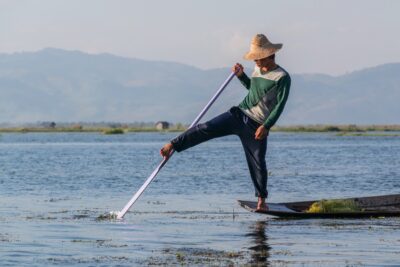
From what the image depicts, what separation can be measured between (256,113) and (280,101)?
557mm

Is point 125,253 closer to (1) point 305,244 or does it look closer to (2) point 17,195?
(1) point 305,244

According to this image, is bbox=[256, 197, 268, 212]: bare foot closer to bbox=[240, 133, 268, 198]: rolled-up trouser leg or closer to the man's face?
bbox=[240, 133, 268, 198]: rolled-up trouser leg

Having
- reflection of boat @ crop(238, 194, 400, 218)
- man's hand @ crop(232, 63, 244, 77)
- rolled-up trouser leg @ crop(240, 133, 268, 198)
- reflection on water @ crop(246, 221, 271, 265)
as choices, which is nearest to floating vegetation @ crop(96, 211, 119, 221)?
reflection of boat @ crop(238, 194, 400, 218)

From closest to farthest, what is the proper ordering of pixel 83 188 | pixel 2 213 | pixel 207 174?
1. pixel 2 213
2. pixel 83 188
3. pixel 207 174

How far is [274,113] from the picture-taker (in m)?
18.6

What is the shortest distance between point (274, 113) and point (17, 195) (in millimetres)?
12346

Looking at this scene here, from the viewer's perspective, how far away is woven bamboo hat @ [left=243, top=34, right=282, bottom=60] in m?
18.7

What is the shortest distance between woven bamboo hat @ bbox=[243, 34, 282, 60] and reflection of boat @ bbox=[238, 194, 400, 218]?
2998 mm

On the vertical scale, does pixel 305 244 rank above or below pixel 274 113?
below

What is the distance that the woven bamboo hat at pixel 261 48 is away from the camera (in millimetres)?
18734

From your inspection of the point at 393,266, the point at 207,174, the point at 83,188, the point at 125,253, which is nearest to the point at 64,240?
the point at 125,253

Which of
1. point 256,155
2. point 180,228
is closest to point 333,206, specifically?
point 180,228

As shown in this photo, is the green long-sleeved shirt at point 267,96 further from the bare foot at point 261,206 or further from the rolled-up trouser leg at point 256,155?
the bare foot at point 261,206

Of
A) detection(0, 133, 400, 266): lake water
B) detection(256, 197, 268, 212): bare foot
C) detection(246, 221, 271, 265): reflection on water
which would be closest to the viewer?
detection(246, 221, 271, 265): reflection on water
